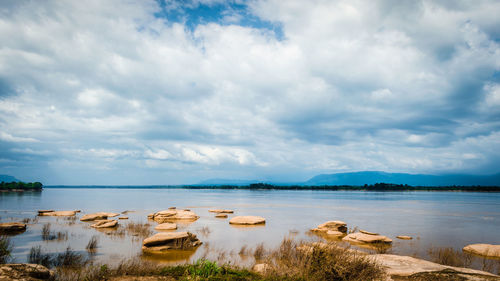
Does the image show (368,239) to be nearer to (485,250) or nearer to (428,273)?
(485,250)

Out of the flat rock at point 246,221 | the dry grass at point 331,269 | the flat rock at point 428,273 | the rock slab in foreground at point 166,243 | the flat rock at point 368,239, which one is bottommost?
the flat rock at point 246,221

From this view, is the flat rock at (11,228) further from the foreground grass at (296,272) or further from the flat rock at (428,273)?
the flat rock at (428,273)

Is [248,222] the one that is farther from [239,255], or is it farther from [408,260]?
[408,260]

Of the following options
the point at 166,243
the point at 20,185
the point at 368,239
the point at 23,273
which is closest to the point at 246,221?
the point at 368,239

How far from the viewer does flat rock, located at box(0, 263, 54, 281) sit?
7770 millimetres

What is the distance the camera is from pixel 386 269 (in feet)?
32.2

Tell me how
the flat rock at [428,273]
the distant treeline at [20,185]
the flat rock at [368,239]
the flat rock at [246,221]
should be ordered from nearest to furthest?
the flat rock at [428,273] < the flat rock at [368,239] < the flat rock at [246,221] < the distant treeline at [20,185]

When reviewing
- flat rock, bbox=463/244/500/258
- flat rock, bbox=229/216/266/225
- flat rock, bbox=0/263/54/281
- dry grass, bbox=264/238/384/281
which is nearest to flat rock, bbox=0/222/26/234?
flat rock, bbox=0/263/54/281

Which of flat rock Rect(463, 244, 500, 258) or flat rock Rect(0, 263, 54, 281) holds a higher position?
flat rock Rect(0, 263, 54, 281)

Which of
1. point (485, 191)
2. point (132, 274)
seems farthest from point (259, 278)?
point (485, 191)

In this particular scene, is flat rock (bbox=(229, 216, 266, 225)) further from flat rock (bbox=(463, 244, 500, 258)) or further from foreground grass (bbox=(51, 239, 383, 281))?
foreground grass (bbox=(51, 239, 383, 281))

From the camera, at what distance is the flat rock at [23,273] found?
7.77 meters

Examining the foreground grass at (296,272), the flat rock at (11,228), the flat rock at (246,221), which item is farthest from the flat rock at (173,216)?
the foreground grass at (296,272)

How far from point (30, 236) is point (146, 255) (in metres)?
12.0
